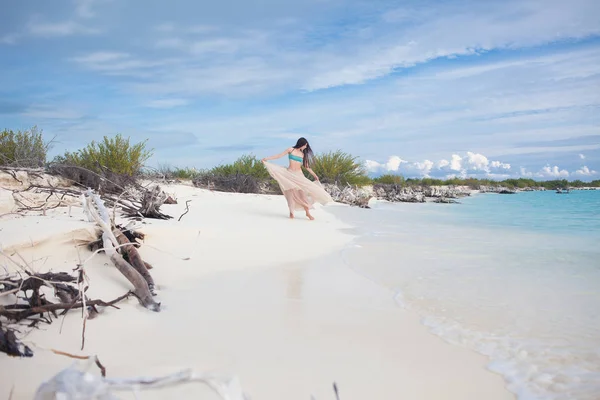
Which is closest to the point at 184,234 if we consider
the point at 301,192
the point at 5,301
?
the point at 5,301

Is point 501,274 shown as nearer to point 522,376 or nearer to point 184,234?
point 522,376

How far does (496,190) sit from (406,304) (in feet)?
146

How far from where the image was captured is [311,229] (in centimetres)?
820

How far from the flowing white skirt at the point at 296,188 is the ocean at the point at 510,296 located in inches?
102

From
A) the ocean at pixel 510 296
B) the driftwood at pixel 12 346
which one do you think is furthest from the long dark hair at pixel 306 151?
the driftwood at pixel 12 346

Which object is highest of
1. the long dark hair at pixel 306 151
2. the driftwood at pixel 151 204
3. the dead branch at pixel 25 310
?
the long dark hair at pixel 306 151

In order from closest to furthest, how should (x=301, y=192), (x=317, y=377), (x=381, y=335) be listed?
(x=317, y=377) < (x=381, y=335) < (x=301, y=192)

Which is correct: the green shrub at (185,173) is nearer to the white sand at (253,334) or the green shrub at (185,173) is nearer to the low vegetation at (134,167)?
the low vegetation at (134,167)

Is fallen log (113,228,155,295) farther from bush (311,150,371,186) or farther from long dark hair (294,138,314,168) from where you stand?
bush (311,150,371,186)

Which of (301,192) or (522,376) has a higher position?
(301,192)

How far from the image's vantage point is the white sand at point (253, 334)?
7.02 ft

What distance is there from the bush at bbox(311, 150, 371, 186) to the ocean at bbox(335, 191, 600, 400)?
14.4 metres

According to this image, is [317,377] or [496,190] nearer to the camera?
[317,377]

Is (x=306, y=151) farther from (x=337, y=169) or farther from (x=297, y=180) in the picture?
(x=337, y=169)
